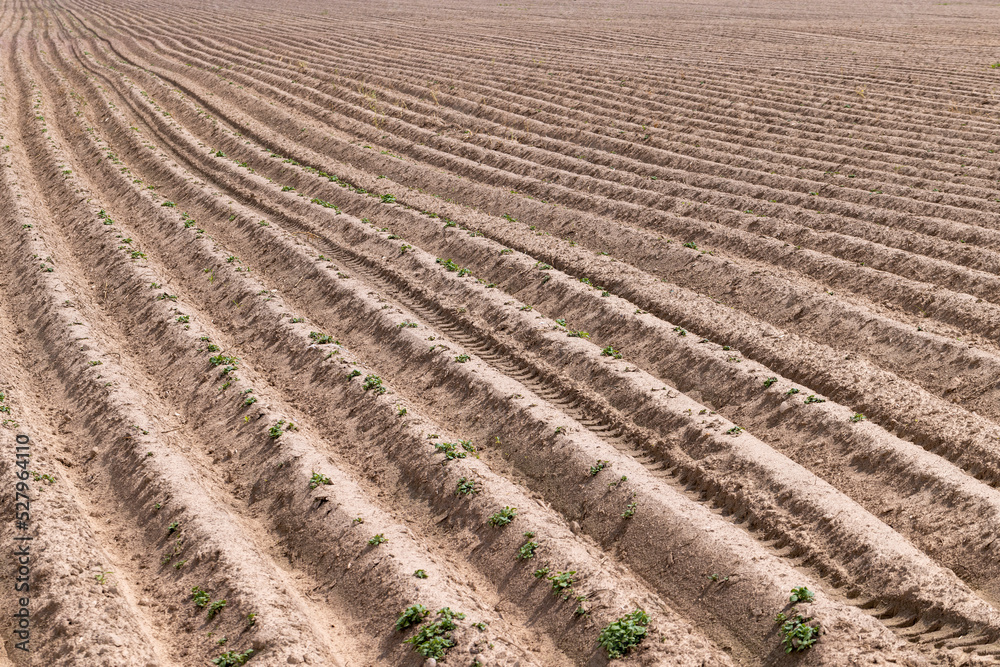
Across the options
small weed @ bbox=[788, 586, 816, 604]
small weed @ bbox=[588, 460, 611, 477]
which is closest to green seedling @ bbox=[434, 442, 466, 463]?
small weed @ bbox=[588, 460, 611, 477]

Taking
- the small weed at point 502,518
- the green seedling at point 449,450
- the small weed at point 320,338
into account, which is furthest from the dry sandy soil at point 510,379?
the small weed at point 320,338

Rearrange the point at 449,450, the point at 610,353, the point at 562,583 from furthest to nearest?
1. the point at 610,353
2. the point at 449,450
3. the point at 562,583

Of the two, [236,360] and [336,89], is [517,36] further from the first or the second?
[236,360]

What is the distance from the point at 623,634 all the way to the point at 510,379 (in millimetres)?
3973

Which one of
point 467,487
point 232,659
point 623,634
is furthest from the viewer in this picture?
point 467,487

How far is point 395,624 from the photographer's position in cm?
629

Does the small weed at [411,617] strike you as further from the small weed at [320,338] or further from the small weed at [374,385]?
the small weed at [320,338]

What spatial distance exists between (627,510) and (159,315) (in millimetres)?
7132

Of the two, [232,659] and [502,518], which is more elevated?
[232,659]

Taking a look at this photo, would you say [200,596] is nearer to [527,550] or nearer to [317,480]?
[317,480]

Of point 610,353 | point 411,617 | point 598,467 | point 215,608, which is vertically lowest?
point 610,353

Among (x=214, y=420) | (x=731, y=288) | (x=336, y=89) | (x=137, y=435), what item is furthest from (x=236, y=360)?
(x=336, y=89)

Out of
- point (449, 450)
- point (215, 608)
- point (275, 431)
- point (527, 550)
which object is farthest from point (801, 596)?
point (275, 431)

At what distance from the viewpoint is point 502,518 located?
727 centimetres
